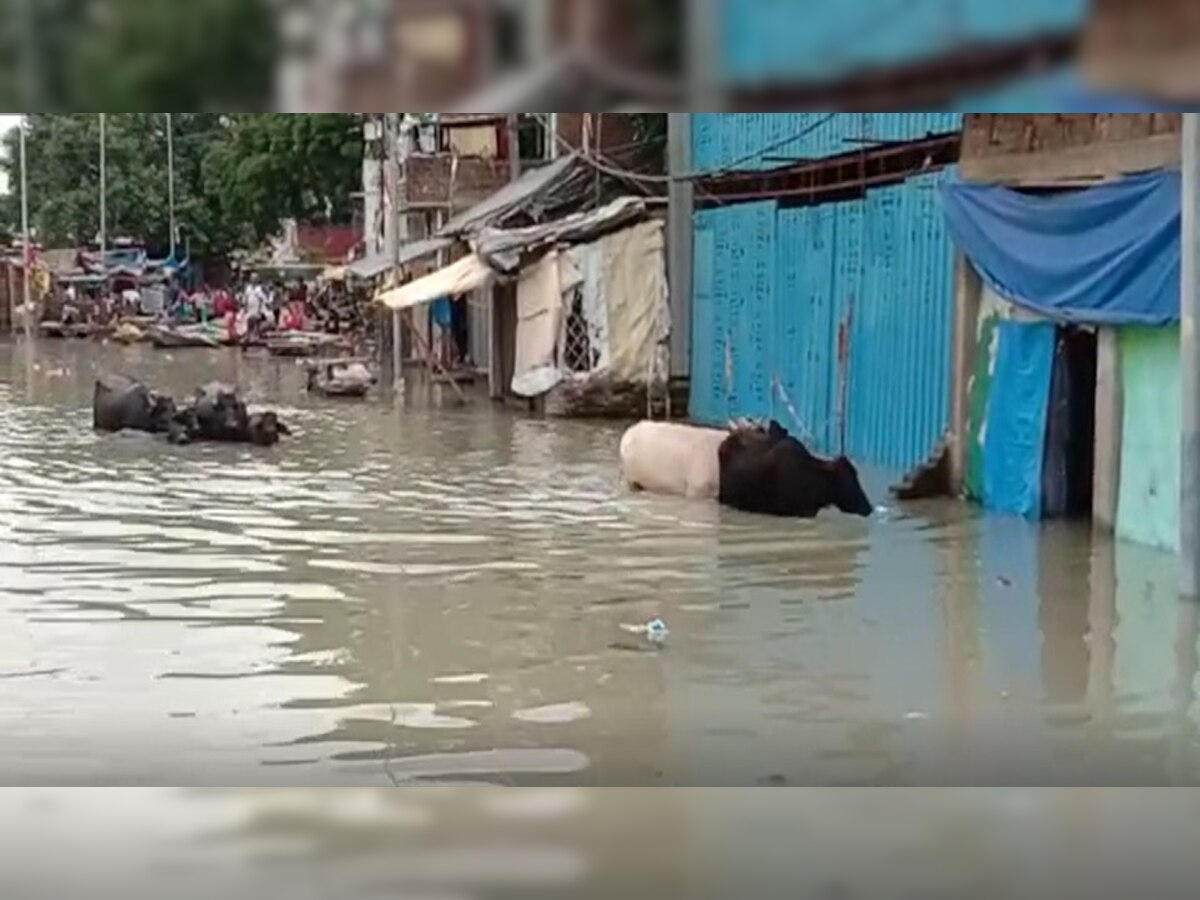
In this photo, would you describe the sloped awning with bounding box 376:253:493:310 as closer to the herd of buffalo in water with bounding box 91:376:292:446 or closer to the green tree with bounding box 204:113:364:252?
the herd of buffalo in water with bounding box 91:376:292:446

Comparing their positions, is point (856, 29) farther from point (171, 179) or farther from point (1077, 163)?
point (171, 179)

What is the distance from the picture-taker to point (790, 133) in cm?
1903

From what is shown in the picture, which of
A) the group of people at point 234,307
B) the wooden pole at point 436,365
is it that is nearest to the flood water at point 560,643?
the wooden pole at point 436,365

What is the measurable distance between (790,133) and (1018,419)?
21.6 feet

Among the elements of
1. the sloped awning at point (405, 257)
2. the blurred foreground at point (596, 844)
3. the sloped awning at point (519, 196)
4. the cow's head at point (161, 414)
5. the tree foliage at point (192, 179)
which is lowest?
the blurred foreground at point (596, 844)

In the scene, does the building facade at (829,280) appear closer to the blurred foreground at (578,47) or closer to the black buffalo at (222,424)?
the black buffalo at (222,424)

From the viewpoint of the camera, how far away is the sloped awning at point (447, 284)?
2484 centimetres

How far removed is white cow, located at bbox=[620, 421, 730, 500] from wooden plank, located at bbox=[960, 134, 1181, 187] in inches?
108

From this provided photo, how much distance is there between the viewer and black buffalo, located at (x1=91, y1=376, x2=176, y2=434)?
63.2 feet

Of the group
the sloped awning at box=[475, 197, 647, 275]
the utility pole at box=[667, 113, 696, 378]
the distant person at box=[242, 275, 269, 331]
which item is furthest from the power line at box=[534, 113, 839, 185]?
the distant person at box=[242, 275, 269, 331]

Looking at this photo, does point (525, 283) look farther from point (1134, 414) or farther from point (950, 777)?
point (950, 777)

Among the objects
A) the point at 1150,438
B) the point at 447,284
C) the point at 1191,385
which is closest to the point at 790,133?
the point at 447,284

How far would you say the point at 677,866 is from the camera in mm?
5316

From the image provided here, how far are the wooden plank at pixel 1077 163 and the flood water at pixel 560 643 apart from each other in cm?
A: 233
